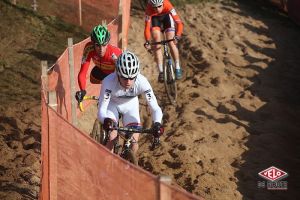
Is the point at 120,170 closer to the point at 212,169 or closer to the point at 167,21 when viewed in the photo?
the point at 212,169

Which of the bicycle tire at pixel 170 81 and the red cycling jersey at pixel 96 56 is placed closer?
the red cycling jersey at pixel 96 56

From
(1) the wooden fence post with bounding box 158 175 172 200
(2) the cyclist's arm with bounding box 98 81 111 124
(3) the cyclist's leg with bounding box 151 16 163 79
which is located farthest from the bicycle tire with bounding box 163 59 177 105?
(1) the wooden fence post with bounding box 158 175 172 200

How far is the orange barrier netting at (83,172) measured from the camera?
4.71 metres

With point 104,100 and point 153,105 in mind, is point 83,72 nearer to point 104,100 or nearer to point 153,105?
point 104,100

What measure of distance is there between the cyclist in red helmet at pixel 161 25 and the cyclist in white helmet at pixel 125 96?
3.26 metres

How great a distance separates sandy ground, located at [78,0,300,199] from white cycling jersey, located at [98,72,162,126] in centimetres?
136

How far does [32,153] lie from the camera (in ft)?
28.5

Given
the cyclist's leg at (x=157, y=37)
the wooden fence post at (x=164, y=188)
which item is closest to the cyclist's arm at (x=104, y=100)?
the wooden fence post at (x=164, y=188)

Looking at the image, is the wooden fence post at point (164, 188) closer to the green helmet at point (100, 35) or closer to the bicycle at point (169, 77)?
the green helmet at point (100, 35)

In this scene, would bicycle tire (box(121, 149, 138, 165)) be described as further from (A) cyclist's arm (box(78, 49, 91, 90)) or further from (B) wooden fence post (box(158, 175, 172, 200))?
(B) wooden fence post (box(158, 175, 172, 200))

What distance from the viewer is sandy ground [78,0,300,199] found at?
28.5 ft

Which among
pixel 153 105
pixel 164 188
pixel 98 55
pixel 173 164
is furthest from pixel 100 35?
pixel 164 188

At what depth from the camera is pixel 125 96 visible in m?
7.60

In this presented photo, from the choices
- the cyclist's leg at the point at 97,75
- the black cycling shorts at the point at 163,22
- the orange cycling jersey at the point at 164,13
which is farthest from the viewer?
the black cycling shorts at the point at 163,22
